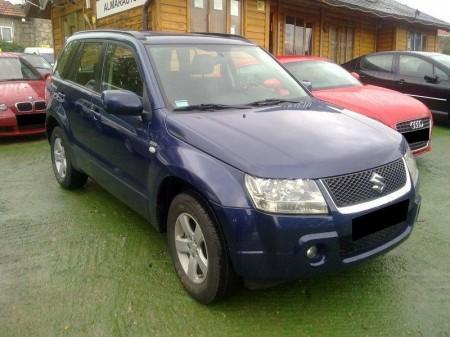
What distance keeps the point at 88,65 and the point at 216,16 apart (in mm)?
7500

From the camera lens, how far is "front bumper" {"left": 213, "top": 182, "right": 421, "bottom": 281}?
2.30 metres

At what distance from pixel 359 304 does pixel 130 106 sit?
1.98m

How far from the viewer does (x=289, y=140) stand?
264cm

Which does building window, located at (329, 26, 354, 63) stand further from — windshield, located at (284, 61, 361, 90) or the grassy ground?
the grassy ground

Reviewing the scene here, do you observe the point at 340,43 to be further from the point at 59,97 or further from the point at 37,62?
the point at 59,97

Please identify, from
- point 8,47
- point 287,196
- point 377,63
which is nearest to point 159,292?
point 287,196

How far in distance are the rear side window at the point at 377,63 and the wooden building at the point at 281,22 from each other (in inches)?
135

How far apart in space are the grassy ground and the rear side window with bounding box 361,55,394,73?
227 inches

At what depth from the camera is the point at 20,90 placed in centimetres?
790

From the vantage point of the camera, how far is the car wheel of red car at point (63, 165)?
15.6ft

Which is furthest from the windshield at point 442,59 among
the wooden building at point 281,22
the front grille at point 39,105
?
the front grille at point 39,105

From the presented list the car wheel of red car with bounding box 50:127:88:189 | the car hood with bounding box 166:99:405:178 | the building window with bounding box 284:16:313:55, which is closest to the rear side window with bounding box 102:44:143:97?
the car hood with bounding box 166:99:405:178

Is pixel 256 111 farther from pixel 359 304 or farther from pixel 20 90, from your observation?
pixel 20 90

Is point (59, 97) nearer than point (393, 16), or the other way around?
point (59, 97)
